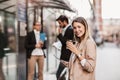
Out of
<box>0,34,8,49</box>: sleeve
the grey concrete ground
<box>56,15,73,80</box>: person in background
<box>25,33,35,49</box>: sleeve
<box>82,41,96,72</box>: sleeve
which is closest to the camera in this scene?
<box>82,41,96,72</box>: sleeve

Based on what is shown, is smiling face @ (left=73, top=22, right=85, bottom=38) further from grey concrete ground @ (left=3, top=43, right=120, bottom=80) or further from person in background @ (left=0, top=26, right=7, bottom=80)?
grey concrete ground @ (left=3, top=43, right=120, bottom=80)

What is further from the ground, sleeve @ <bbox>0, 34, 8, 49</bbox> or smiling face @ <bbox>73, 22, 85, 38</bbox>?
smiling face @ <bbox>73, 22, 85, 38</bbox>

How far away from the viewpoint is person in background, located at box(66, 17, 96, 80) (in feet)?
9.40

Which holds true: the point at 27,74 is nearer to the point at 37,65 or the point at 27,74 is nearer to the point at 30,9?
the point at 37,65

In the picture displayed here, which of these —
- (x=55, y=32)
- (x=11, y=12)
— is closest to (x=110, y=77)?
(x=55, y=32)

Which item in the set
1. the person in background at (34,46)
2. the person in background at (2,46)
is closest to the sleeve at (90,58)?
the person in background at (34,46)

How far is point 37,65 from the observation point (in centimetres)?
634

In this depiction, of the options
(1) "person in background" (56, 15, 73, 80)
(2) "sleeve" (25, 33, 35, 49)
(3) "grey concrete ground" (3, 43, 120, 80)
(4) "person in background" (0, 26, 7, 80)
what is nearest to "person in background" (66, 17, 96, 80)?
(1) "person in background" (56, 15, 73, 80)

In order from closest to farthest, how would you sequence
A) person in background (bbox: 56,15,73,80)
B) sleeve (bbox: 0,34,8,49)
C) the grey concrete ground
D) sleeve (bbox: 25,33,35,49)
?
1. person in background (bbox: 56,15,73,80)
2. sleeve (bbox: 25,33,35,49)
3. sleeve (bbox: 0,34,8,49)
4. the grey concrete ground

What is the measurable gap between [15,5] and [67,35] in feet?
4.12

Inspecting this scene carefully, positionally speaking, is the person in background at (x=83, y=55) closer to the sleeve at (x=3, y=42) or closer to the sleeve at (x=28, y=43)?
the sleeve at (x=28, y=43)

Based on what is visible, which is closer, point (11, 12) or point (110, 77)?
point (11, 12)

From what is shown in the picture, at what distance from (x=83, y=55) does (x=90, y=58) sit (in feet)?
0.29

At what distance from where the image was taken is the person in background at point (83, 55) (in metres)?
2.87
